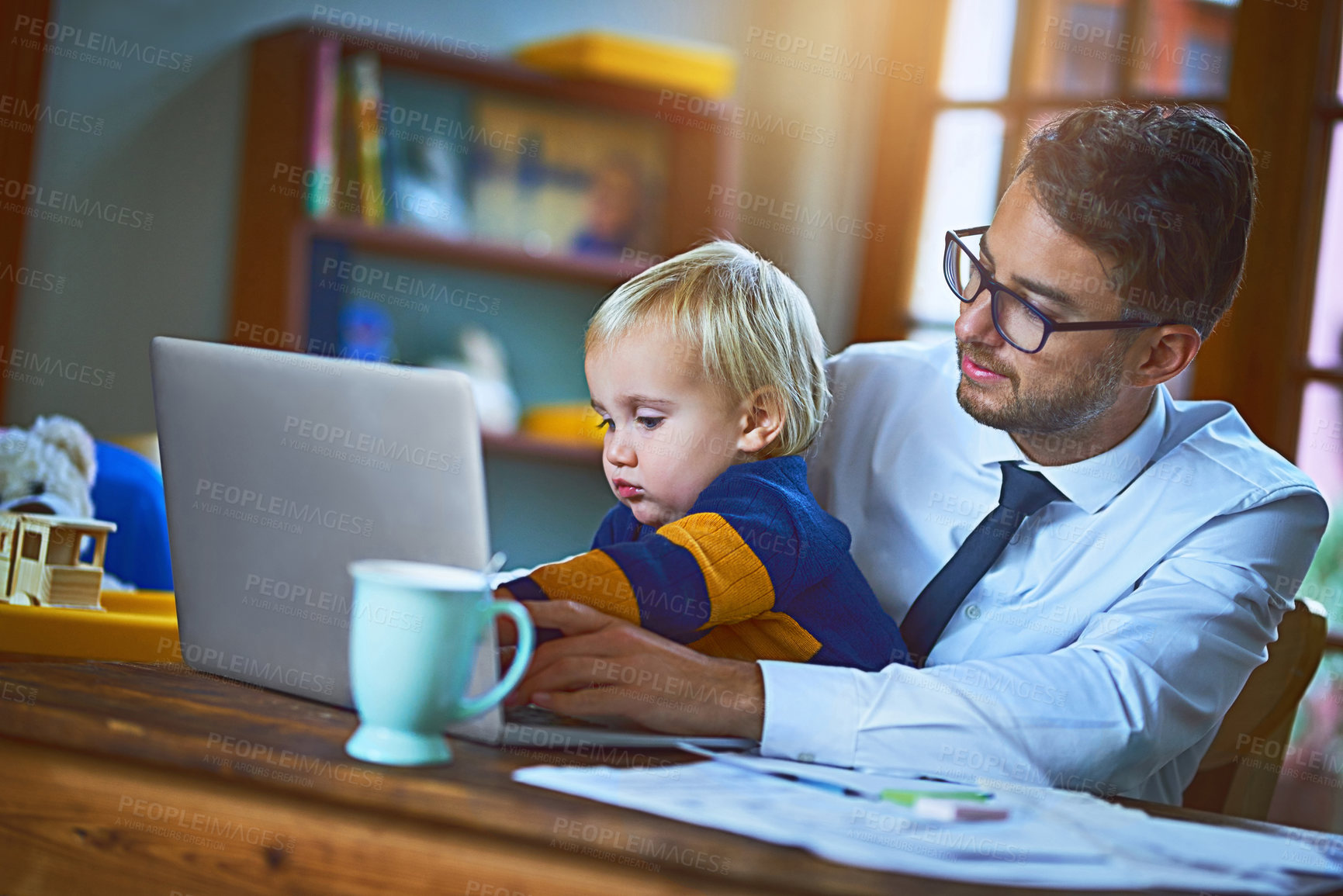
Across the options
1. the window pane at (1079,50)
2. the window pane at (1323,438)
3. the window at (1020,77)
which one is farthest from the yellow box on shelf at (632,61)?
the window pane at (1323,438)

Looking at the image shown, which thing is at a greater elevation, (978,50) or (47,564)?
(978,50)

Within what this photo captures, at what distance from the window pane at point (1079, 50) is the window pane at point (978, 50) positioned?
0.11 m

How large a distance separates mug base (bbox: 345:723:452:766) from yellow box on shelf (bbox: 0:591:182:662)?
0.45 m

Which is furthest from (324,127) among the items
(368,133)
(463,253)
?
(463,253)

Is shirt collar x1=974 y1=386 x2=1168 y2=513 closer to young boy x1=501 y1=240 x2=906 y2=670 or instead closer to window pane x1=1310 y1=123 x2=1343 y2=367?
young boy x1=501 y1=240 x2=906 y2=670

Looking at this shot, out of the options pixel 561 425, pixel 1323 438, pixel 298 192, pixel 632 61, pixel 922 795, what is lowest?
pixel 561 425

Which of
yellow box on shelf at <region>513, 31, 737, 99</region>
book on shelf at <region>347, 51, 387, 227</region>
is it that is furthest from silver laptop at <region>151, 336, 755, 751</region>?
yellow box on shelf at <region>513, 31, 737, 99</region>

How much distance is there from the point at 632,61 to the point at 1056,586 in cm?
234

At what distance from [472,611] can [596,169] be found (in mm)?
2940

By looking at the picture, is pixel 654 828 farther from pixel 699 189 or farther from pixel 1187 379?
pixel 699 189

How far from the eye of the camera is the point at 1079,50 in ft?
11.5

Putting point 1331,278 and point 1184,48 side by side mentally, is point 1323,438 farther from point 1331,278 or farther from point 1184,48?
Result: point 1184,48

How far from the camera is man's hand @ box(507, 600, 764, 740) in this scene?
3.35ft

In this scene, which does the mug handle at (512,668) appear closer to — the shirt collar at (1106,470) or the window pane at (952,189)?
the shirt collar at (1106,470)
